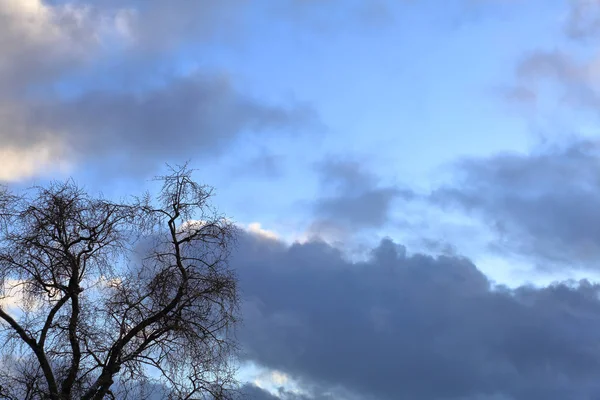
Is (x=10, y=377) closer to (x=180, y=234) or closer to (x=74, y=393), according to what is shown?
(x=74, y=393)

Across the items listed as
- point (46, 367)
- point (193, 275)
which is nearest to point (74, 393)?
point (46, 367)

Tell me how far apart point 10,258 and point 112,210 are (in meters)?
3.19

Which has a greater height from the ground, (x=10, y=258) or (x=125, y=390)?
(x=10, y=258)

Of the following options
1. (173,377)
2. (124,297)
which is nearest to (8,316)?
(124,297)

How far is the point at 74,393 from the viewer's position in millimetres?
25953

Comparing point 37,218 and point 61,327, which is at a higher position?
point 37,218

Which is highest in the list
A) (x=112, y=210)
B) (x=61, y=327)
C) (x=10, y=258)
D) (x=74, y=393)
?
(x=112, y=210)

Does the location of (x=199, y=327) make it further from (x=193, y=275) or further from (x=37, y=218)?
(x=37, y=218)

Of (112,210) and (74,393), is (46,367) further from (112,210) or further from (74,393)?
(112,210)

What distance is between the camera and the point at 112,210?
1092 inches

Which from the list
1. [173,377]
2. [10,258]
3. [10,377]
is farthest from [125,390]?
[10,258]

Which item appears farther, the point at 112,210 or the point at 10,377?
the point at 112,210

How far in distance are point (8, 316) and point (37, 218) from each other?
2905 millimetres

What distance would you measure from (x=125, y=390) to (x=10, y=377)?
3091 mm
